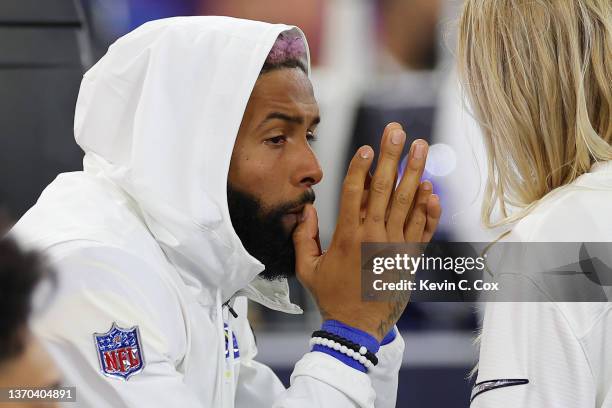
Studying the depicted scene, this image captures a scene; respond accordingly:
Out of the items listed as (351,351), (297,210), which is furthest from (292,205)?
(351,351)

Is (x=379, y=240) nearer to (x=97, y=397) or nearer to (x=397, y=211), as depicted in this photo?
(x=397, y=211)

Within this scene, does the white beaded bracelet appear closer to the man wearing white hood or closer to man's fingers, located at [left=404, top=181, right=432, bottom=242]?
the man wearing white hood

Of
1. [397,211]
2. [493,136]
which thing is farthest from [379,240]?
[493,136]

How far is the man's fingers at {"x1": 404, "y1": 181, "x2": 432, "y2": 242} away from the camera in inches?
56.2

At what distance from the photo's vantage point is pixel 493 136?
1286mm

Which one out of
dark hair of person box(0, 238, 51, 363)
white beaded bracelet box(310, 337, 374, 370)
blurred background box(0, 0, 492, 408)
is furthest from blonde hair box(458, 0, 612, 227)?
blurred background box(0, 0, 492, 408)

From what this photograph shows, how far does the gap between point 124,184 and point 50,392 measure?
612 millimetres

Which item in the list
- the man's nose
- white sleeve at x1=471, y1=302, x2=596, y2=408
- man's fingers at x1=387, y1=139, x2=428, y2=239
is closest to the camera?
white sleeve at x1=471, y1=302, x2=596, y2=408

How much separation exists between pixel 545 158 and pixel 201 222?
22.9 inches

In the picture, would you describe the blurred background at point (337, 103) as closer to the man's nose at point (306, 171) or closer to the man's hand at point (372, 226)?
the man's nose at point (306, 171)

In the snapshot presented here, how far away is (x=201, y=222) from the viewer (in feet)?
4.63

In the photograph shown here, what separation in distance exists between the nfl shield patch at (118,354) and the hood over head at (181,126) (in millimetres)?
218

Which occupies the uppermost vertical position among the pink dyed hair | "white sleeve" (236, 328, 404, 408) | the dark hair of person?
the pink dyed hair

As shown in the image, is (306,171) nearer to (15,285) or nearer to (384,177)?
(384,177)
